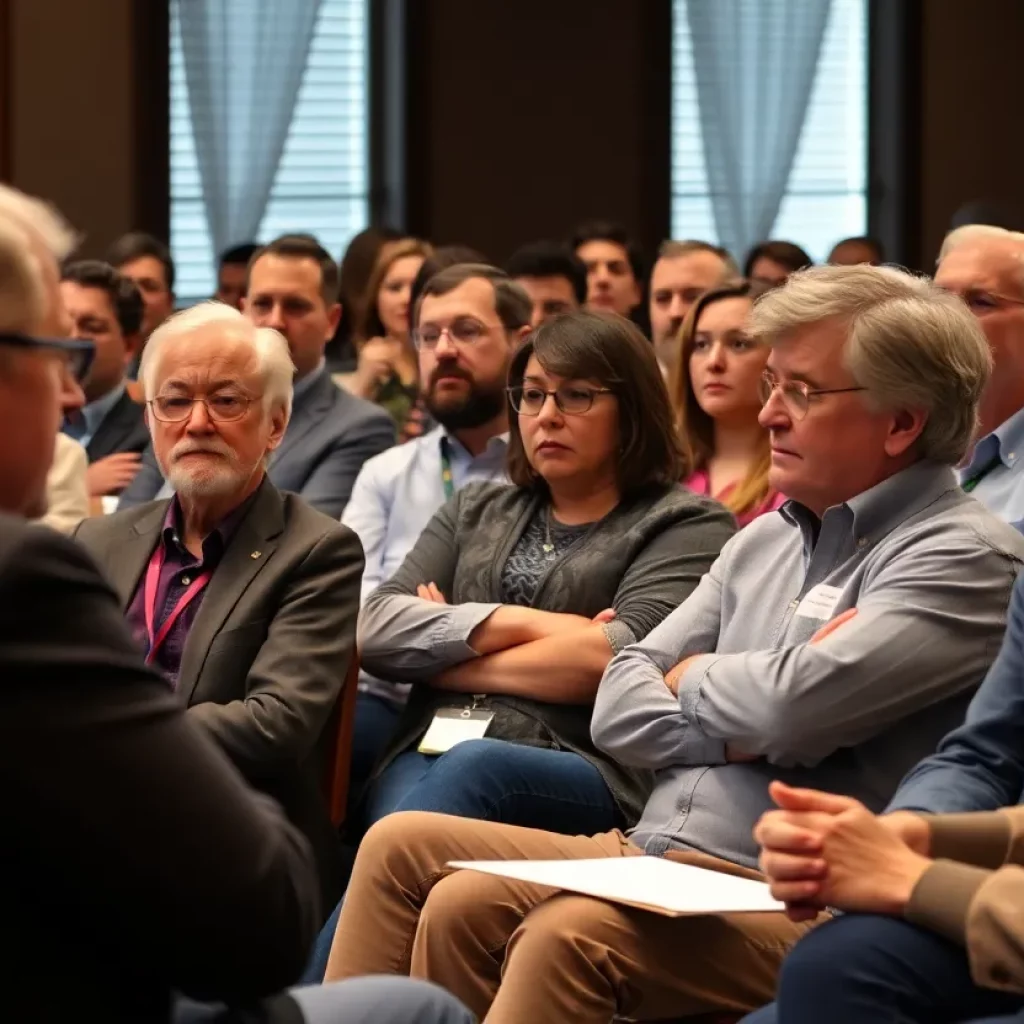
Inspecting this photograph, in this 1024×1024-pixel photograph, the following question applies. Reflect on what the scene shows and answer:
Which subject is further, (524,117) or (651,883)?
(524,117)

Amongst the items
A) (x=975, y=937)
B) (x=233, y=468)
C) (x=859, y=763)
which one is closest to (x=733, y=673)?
(x=859, y=763)

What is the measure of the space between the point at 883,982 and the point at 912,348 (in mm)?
1056

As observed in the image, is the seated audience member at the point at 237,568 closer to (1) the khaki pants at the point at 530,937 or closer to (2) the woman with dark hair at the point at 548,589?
(2) the woman with dark hair at the point at 548,589

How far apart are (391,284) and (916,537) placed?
4005mm

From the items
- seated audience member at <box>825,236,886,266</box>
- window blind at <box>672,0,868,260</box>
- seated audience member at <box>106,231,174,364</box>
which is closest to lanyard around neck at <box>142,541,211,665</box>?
seated audience member at <box>106,231,174,364</box>

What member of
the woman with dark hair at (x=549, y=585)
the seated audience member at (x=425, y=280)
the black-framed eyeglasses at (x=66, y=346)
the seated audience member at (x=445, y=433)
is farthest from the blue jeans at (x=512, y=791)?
the seated audience member at (x=425, y=280)

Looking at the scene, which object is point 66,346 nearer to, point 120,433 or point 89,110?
point 120,433

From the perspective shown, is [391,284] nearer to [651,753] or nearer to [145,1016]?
[651,753]

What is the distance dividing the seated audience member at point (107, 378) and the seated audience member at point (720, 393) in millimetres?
1777

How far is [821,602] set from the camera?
107 inches

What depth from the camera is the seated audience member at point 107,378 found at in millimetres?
5328

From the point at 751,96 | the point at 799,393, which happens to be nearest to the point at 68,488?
the point at 799,393

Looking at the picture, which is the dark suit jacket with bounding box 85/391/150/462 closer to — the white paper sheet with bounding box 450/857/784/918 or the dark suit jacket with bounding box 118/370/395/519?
the dark suit jacket with bounding box 118/370/395/519

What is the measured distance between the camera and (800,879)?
7.00ft
